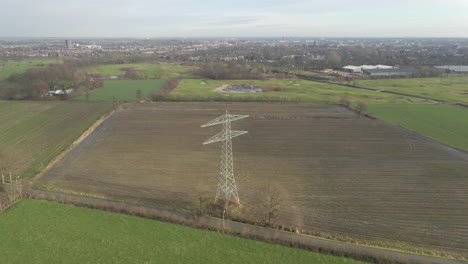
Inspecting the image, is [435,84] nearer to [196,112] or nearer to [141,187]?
[196,112]

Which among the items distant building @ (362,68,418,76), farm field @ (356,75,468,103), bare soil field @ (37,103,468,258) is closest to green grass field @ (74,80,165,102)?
bare soil field @ (37,103,468,258)

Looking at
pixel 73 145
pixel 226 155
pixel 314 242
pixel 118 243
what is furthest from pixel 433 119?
pixel 73 145

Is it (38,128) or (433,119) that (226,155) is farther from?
(433,119)

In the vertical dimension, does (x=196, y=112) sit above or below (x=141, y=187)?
above

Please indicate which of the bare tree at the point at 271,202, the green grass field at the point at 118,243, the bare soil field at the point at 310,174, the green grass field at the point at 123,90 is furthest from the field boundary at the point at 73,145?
the bare tree at the point at 271,202

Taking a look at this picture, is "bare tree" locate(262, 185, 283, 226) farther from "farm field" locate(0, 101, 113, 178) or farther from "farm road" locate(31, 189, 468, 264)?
"farm field" locate(0, 101, 113, 178)

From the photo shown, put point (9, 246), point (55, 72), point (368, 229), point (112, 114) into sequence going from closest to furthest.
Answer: point (9, 246) < point (368, 229) < point (112, 114) < point (55, 72)

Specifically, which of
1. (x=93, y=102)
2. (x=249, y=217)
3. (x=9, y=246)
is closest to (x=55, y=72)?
(x=93, y=102)
